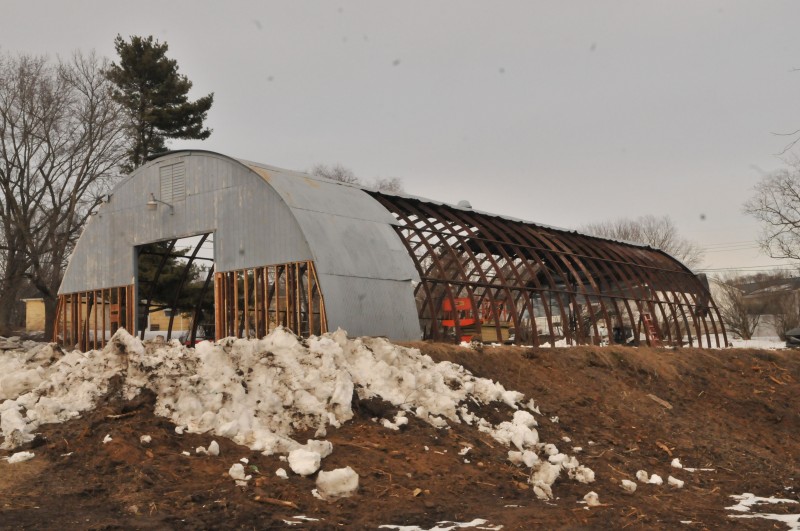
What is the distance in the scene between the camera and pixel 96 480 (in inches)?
381

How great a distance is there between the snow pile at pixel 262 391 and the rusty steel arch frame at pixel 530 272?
6708 millimetres

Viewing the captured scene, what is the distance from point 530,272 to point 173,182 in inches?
425

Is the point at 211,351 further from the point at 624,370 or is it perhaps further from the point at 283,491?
the point at 624,370

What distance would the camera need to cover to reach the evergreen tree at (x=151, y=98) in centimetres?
4041

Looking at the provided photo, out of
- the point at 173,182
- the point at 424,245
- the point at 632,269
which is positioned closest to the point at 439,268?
the point at 424,245

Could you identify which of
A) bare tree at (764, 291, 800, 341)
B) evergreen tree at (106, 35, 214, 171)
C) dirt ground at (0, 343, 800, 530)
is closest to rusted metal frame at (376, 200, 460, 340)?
dirt ground at (0, 343, 800, 530)

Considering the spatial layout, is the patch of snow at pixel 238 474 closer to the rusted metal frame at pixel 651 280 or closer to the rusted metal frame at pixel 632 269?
the rusted metal frame at pixel 632 269

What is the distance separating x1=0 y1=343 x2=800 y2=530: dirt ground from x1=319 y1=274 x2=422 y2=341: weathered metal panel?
1714 mm

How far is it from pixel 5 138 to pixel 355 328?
88.3 feet

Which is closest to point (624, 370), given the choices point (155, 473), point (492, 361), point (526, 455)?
point (492, 361)

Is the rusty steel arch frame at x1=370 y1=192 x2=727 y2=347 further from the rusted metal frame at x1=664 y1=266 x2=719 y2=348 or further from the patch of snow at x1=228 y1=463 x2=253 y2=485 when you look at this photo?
the patch of snow at x1=228 y1=463 x2=253 y2=485

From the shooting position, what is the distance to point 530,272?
960 inches

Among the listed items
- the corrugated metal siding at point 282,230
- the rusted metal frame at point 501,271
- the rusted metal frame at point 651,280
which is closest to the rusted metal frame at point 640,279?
the rusted metal frame at point 651,280

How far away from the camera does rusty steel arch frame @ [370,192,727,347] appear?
885 inches
